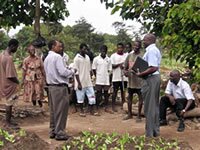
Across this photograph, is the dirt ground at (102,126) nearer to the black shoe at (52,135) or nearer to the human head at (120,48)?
the black shoe at (52,135)

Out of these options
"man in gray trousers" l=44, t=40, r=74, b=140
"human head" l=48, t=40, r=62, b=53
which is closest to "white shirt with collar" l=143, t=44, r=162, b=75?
"man in gray trousers" l=44, t=40, r=74, b=140

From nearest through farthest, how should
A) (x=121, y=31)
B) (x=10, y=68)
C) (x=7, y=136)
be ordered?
(x=7, y=136) < (x=10, y=68) < (x=121, y=31)

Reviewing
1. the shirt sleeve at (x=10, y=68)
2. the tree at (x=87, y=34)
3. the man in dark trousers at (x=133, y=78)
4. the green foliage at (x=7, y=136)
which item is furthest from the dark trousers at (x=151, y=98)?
the tree at (x=87, y=34)

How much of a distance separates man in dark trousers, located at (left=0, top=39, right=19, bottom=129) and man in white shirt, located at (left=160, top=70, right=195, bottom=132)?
2.74 metres

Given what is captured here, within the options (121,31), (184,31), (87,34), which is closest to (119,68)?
(184,31)

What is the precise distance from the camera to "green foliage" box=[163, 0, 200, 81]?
5566mm

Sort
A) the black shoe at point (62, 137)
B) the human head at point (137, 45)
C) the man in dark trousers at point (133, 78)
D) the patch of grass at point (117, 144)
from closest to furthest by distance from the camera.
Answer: the patch of grass at point (117, 144) < the black shoe at point (62, 137) < the human head at point (137, 45) < the man in dark trousers at point (133, 78)

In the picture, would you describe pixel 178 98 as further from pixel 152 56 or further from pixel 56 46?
pixel 56 46

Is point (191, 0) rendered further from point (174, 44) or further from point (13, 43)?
point (13, 43)

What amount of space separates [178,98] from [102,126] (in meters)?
1.58

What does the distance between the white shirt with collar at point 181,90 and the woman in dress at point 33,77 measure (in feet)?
8.65

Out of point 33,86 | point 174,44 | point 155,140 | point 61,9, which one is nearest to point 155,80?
point 174,44

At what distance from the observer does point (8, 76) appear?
24.1 feet

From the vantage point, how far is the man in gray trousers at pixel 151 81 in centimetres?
650
